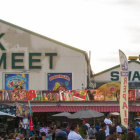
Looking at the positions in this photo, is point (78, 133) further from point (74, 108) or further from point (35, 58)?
point (35, 58)

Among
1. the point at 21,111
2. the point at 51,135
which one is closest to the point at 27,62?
the point at 21,111

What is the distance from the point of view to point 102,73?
53938 millimetres

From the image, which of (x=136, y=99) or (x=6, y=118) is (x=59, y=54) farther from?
(x=6, y=118)

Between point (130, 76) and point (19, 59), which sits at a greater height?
point (19, 59)

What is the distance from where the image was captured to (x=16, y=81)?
42.0 m

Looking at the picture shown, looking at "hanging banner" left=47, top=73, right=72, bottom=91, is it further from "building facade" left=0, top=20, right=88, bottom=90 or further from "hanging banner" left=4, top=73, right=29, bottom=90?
"hanging banner" left=4, top=73, right=29, bottom=90

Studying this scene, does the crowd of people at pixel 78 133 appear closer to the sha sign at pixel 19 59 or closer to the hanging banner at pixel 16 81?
the hanging banner at pixel 16 81

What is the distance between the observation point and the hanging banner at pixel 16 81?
41831 millimetres

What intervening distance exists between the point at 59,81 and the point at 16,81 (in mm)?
4029

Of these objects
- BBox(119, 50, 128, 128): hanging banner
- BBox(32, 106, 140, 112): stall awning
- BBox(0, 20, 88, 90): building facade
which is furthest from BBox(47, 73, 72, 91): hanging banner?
BBox(119, 50, 128, 128): hanging banner

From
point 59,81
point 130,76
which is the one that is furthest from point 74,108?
point 130,76

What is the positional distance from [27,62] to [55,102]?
9277 mm

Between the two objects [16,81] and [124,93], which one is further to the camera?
[16,81]

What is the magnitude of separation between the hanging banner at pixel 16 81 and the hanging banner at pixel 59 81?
2184mm
